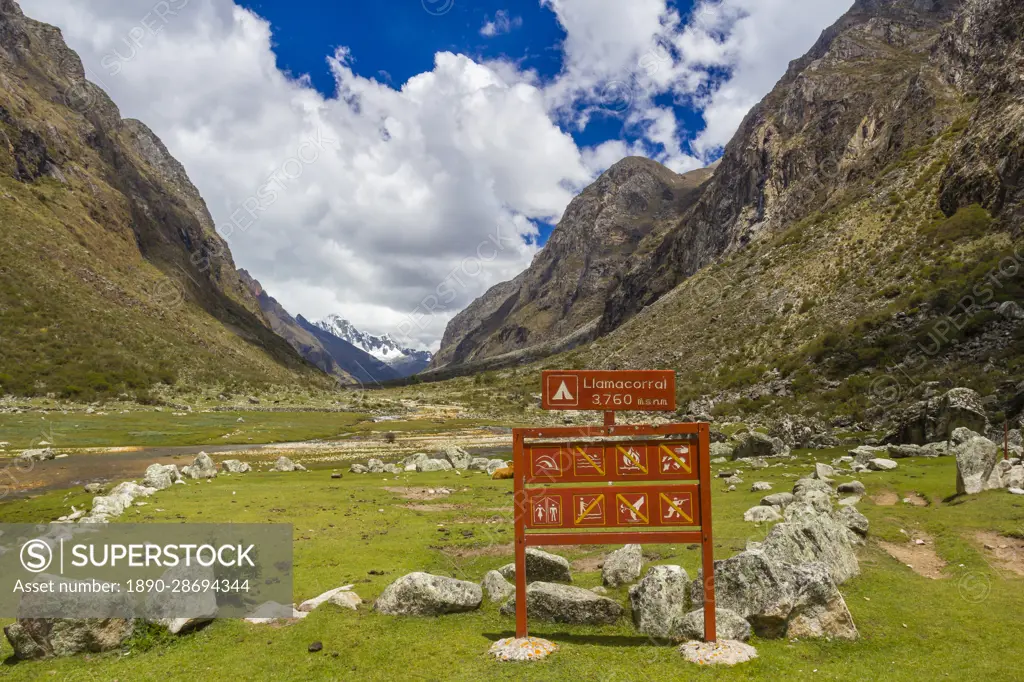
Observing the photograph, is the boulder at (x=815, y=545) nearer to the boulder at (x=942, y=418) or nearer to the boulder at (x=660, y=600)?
the boulder at (x=660, y=600)

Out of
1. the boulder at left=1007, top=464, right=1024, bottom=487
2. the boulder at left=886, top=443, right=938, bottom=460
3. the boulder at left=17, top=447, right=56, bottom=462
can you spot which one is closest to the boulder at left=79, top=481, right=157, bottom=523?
the boulder at left=17, top=447, right=56, bottom=462

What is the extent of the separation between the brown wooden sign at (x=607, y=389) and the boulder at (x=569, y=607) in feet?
13.7

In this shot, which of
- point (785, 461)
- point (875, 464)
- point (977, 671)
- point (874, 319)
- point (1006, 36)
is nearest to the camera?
point (977, 671)

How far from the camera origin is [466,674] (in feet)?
30.2

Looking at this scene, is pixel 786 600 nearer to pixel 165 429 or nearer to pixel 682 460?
pixel 682 460

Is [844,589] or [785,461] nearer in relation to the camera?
[844,589]

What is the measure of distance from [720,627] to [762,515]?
9.88 metres

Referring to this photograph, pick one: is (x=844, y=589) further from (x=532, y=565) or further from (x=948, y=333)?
(x=948, y=333)

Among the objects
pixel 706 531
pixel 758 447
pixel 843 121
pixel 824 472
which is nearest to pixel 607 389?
pixel 706 531

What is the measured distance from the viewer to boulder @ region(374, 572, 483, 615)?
12.0 metres

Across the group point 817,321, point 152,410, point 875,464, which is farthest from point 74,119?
point 875,464

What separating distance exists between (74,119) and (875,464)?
219 meters

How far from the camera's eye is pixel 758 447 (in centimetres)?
3631

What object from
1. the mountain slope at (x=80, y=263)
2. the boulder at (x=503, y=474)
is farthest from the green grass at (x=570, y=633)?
the mountain slope at (x=80, y=263)
